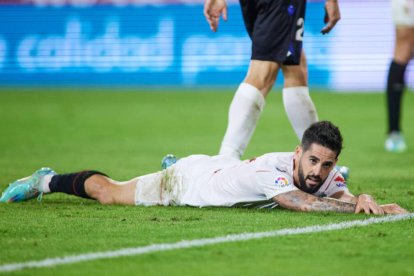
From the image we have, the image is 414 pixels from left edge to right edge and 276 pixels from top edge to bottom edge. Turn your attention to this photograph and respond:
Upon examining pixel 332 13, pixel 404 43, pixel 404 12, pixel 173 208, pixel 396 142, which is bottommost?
pixel 396 142

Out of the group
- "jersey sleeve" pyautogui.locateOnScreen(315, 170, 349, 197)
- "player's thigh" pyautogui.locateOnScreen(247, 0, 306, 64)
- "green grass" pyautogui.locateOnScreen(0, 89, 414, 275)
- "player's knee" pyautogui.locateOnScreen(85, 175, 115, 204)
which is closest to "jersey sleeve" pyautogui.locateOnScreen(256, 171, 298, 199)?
"green grass" pyautogui.locateOnScreen(0, 89, 414, 275)

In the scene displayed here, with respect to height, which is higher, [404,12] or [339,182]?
[404,12]

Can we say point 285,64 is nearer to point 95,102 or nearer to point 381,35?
point 95,102

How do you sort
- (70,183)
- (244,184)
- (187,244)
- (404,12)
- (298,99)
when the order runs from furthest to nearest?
1. (404,12)
2. (298,99)
3. (70,183)
4. (244,184)
5. (187,244)

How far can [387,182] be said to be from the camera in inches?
303

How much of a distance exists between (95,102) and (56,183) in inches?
423

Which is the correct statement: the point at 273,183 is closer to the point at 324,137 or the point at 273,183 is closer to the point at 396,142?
the point at 324,137

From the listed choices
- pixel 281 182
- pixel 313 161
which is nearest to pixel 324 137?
pixel 313 161

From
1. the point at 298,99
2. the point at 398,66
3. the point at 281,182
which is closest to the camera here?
the point at 281,182

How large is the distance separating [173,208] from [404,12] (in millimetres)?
4854

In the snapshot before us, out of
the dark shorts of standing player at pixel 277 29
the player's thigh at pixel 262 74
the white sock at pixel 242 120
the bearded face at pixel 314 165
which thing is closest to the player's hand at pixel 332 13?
the dark shorts of standing player at pixel 277 29

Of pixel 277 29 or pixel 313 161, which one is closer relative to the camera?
pixel 313 161

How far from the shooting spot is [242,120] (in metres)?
7.18

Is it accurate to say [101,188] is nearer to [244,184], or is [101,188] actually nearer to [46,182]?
[46,182]
